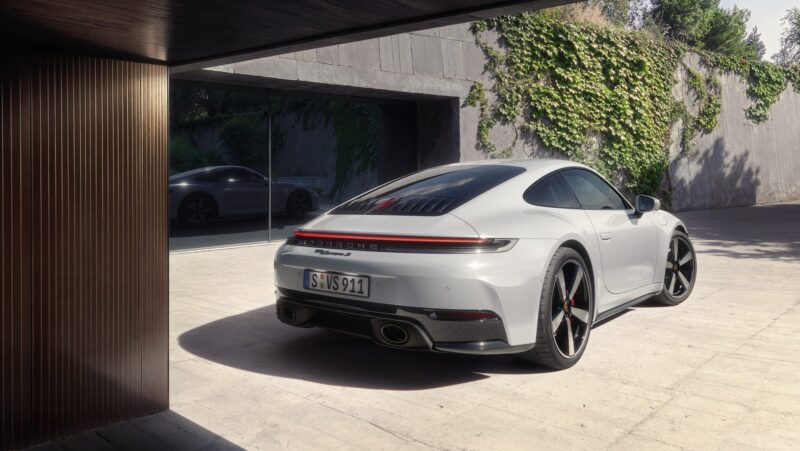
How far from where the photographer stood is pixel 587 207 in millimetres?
4781

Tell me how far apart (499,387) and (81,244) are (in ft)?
7.44

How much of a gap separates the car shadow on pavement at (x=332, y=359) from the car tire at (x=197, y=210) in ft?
15.7

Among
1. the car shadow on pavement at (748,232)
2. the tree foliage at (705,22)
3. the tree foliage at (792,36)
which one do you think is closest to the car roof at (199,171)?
the car shadow on pavement at (748,232)

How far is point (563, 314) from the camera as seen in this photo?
4.14 m

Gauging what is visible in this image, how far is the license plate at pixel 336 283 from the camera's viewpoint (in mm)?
3756

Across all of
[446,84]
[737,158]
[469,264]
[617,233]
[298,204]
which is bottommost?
[469,264]

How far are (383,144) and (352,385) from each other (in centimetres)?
843

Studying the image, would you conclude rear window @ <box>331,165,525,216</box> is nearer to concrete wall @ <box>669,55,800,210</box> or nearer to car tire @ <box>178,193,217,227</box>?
car tire @ <box>178,193,217,227</box>

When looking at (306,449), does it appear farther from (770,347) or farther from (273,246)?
(273,246)

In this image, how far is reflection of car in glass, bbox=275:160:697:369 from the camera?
11.8 feet

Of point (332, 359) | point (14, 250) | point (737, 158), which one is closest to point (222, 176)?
point (332, 359)

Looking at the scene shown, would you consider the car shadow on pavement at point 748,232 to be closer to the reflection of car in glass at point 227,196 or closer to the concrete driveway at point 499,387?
the concrete driveway at point 499,387

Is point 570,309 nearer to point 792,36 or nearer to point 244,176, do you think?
point 244,176

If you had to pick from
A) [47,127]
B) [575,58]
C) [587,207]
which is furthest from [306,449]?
[575,58]
